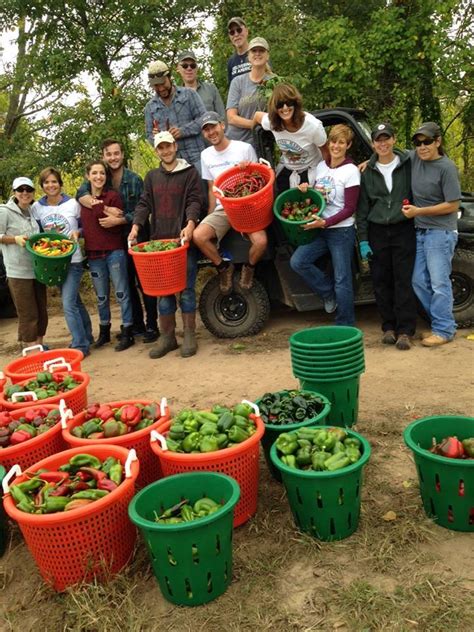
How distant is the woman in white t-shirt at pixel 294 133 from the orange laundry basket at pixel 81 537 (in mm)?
3572

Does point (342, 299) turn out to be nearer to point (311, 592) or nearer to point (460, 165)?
point (311, 592)

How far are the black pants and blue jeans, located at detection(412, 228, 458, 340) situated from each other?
0.24 ft

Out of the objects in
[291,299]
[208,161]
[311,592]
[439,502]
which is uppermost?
[208,161]

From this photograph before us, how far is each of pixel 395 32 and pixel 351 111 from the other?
383 centimetres

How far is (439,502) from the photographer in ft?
8.99

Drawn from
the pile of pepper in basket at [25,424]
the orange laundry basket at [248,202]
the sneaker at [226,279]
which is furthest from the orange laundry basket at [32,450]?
the sneaker at [226,279]

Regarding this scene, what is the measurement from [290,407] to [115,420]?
101 centimetres

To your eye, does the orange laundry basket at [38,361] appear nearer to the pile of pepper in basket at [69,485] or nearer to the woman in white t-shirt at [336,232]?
the pile of pepper in basket at [69,485]

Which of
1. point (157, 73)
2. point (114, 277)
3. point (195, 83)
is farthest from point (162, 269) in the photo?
point (195, 83)

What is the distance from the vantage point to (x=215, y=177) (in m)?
5.62

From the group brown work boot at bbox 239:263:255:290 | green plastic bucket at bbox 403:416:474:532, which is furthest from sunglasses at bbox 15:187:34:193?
green plastic bucket at bbox 403:416:474:532

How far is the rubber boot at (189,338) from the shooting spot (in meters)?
5.75

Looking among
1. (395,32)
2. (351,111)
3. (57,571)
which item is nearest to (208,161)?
(351,111)

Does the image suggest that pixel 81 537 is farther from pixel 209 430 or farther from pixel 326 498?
pixel 326 498
